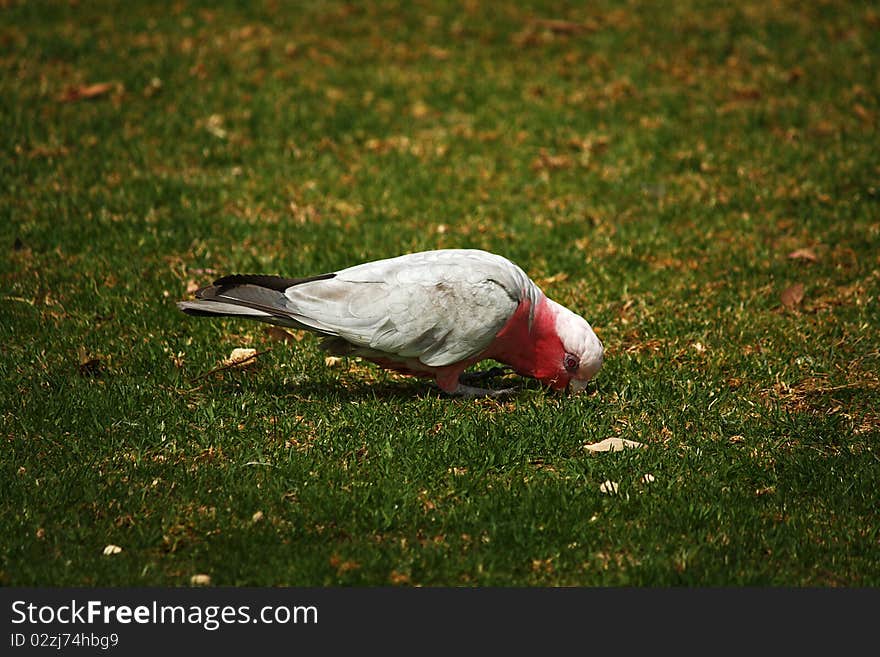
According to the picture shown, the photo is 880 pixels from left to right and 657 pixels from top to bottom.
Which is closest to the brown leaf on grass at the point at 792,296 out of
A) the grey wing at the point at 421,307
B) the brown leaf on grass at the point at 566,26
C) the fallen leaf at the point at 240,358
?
the grey wing at the point at 421,307

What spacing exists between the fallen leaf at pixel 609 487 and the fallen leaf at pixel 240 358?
2013 mm

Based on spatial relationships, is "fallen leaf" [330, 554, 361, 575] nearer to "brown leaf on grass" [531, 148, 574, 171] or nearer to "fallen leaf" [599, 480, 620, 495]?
"fallen leaf" [599, 480, 620, 495]

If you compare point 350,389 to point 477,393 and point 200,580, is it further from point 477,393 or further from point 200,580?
point 200,580

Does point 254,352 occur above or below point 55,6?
below

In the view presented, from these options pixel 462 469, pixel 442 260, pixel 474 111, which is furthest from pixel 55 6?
pixel 462 469

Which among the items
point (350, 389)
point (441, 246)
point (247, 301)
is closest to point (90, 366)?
point (247, 301)

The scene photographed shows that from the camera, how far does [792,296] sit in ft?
19.8

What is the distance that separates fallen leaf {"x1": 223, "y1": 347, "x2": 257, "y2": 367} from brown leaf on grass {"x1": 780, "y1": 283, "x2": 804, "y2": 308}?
320 centimetres

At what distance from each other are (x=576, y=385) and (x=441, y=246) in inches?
86.7

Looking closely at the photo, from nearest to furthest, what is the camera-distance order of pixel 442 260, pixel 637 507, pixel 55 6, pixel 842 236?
1. pixel 637 507
2. pixel 442 260
3. pixel 842 236
4. pixel 55 6

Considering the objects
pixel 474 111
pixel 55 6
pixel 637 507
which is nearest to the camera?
pixel 637 507

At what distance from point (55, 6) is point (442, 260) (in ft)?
26.3

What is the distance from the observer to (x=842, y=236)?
682 cm

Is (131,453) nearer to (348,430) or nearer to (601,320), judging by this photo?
(348,430)
